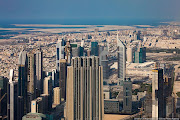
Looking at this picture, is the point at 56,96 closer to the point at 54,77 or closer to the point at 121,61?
the point at 54,77

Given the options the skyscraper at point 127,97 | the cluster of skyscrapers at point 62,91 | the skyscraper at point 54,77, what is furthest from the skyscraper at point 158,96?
the skyscraper at point 54,77

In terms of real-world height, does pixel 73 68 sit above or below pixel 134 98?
above

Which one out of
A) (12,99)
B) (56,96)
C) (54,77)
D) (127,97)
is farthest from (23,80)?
(127,97)

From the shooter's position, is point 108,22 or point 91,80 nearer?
point 91,80

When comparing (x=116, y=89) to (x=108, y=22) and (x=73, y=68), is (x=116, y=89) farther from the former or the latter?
(x=108, y=22)

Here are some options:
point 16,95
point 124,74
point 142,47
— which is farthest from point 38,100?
point 142,47

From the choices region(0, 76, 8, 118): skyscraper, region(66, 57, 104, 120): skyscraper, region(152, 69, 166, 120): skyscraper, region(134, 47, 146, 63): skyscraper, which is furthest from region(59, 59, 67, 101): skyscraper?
region(134, 47, 146, 63): skyscraper
